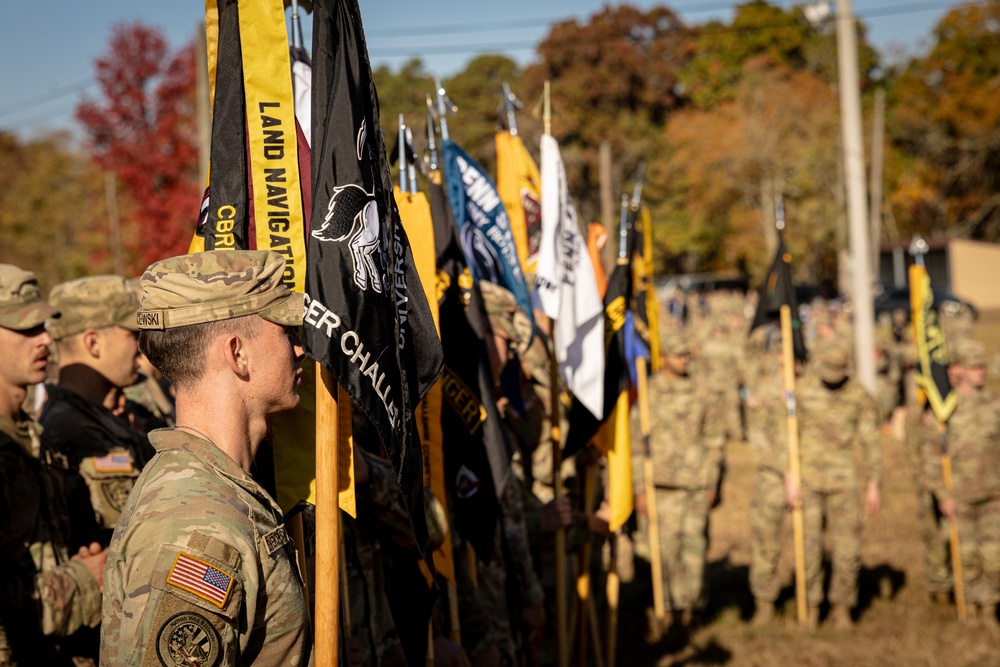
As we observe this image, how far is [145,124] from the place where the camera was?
28.1 m

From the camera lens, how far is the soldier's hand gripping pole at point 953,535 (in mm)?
8547

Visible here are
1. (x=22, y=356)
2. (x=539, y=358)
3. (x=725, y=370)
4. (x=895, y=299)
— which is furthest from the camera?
(x=895, y=299)

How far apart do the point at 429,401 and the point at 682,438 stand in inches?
204

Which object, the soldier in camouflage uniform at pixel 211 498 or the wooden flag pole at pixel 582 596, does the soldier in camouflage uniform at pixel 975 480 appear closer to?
the wooden flag pole at pixel 582 596

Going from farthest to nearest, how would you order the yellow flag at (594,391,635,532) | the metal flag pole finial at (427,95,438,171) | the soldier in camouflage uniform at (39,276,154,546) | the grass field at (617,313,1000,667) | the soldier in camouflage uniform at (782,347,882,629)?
the soldier in camouflage uniform at (782,347,882,629) → the grass field at (617,313,1000,667) → the yellow flag at (594,391,635,532) → the metal flag pole finial at (427,95,438,171) → the soldier in camouflage uniform at (39,276,154,546)

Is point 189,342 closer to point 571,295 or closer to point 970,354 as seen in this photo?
point 571,295

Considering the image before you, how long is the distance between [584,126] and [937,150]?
15.7 metres

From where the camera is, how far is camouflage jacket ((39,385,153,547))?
4.24m

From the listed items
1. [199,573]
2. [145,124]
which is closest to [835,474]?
[199,573]

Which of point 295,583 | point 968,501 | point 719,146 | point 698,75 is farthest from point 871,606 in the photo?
point 698,75

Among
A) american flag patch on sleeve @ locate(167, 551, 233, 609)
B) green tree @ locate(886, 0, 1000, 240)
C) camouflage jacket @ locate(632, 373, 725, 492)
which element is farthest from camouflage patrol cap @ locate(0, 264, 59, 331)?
green tree @ locate(886, 0, 1000, 240)

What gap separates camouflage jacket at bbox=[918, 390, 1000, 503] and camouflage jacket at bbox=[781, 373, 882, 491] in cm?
51

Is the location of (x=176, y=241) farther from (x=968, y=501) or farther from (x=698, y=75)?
(x=698, y=75)

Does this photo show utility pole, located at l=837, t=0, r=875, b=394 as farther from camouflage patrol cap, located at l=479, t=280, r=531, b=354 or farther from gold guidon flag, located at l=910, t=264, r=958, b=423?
camouflage patrol cap, located at l=479, t=280, r=531, b=354
